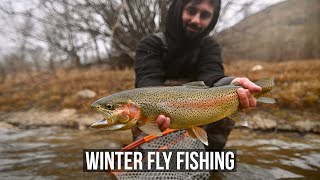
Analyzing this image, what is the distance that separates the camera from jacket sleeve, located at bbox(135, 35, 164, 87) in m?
3.03

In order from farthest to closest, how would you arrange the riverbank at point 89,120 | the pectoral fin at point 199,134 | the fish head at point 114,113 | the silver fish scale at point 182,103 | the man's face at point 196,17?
the riverbank at point 89,120
the man's face at point 196,17
the pectoral fin at point 199,134
the silver fish scale at point 182,103
the fish head at point 114,113

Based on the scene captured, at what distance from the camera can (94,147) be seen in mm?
4055

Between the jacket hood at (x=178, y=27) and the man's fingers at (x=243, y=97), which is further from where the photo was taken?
the jacket hood at (x=178, y=27)

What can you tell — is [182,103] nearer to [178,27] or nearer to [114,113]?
[114,113]

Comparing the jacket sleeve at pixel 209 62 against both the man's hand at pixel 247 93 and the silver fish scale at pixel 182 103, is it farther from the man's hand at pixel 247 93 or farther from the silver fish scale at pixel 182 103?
the silver fish scale at pixel 182 103

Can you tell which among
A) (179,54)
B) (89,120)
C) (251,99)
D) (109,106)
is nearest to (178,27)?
(179,54)

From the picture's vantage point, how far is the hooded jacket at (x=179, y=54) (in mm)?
3280

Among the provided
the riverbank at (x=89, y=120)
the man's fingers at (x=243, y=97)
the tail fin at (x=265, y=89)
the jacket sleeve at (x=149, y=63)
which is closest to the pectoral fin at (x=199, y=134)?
the man's fingers at (x=243, y=97)

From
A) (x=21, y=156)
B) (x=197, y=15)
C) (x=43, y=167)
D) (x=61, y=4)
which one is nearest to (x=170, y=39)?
(x=197, y=15)

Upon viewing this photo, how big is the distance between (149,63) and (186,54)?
49 cm

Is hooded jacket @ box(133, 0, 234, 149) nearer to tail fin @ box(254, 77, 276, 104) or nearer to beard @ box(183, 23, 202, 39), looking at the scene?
beard @ box(183, 23, 202, 39)

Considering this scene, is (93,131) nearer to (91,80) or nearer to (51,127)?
(51,127)

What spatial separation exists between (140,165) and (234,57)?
893 cm

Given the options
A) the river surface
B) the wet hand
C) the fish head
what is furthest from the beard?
the fish head
